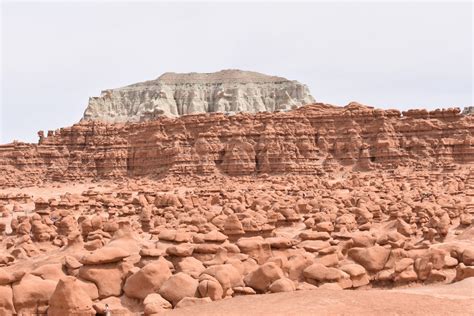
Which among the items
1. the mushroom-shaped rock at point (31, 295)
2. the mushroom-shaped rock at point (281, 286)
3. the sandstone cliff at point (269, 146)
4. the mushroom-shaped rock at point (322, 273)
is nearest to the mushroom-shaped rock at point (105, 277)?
the mushroom-shaped rock at point (31, 295)

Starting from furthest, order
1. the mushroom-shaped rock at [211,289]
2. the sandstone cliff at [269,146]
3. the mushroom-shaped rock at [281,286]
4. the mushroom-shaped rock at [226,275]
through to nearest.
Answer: the sandstone cliff at [269,146], the mushroom-shaped rock at [226,275], the mushroom-shaped rock at [281,286], the mushroom-shaped rock at [211,289]

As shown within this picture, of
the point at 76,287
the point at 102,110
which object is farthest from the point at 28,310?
the point at 102,110

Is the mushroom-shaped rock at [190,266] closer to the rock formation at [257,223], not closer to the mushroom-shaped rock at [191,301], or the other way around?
the rock formation at [257,223]

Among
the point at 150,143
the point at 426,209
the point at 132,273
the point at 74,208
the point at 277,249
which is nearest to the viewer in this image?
the point at 132,273

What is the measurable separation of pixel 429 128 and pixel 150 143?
20382mm

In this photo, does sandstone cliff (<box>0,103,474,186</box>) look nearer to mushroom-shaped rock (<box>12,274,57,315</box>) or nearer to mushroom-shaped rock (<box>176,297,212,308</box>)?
mushroom-shaped rock (<box>176,297,212,308</box>)

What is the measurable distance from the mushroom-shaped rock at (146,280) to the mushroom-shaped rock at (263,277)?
1.17 metres

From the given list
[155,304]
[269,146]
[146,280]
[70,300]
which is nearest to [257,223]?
[146,280]

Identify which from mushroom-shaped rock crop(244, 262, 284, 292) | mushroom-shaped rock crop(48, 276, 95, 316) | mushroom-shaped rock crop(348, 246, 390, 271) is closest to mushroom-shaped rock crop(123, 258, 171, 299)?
mushroom-shaped rock crop(48, 276, 95, 316)

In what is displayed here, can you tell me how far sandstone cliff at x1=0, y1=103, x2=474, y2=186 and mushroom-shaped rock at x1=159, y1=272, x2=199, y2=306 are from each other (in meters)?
33.5

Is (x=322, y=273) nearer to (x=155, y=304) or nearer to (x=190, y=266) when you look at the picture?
(x=190, y=266)

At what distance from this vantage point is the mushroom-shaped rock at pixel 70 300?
7.62 m

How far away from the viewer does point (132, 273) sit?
29.6ft

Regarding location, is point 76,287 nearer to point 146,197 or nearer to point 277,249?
point 277,249
